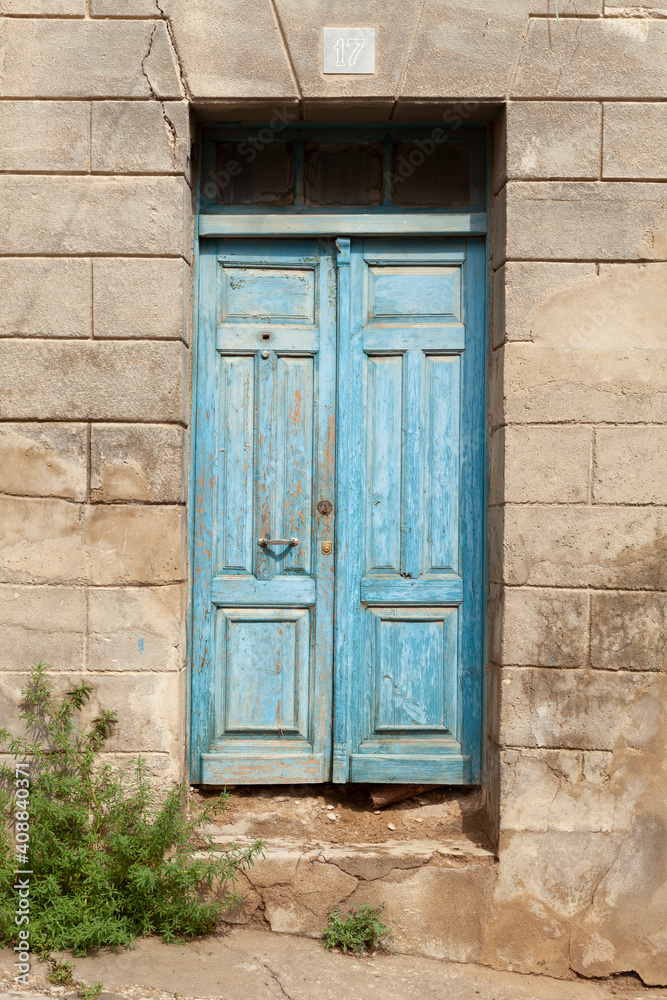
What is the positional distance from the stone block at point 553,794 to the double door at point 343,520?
0.34 metres

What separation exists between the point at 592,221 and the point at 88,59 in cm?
233

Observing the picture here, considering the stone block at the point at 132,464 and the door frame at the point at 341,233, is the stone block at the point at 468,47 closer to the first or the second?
the door frame at the point at 341,233

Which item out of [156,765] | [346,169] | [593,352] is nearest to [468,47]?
[346,169]

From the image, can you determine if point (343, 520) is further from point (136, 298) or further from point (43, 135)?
point (43, 135)

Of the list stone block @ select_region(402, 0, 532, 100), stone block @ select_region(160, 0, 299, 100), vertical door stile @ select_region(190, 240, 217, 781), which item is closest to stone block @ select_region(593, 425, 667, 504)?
stone block @ select_region(402, 0, 532, 100)

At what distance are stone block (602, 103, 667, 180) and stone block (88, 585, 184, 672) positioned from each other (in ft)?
9.15

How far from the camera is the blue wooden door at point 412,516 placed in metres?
3.68

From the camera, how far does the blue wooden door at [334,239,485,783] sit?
368 cm

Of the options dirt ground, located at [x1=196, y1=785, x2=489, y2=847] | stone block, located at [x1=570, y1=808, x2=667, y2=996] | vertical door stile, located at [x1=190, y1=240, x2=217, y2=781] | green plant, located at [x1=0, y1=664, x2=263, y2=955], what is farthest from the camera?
vertical door stile, located at [x1=190, y1=240, x2=217, y2=781]

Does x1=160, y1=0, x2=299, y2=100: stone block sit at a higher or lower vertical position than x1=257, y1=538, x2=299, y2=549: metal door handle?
higher

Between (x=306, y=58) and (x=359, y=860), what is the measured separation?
3.51 m

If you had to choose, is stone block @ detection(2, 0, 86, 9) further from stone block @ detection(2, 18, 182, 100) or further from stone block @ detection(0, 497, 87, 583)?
stone block @ detection(0, 497, 87, 583)

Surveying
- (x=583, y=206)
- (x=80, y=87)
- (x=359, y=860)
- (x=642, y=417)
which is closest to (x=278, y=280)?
(x=80, y=87)

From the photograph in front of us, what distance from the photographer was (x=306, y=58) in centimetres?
341
